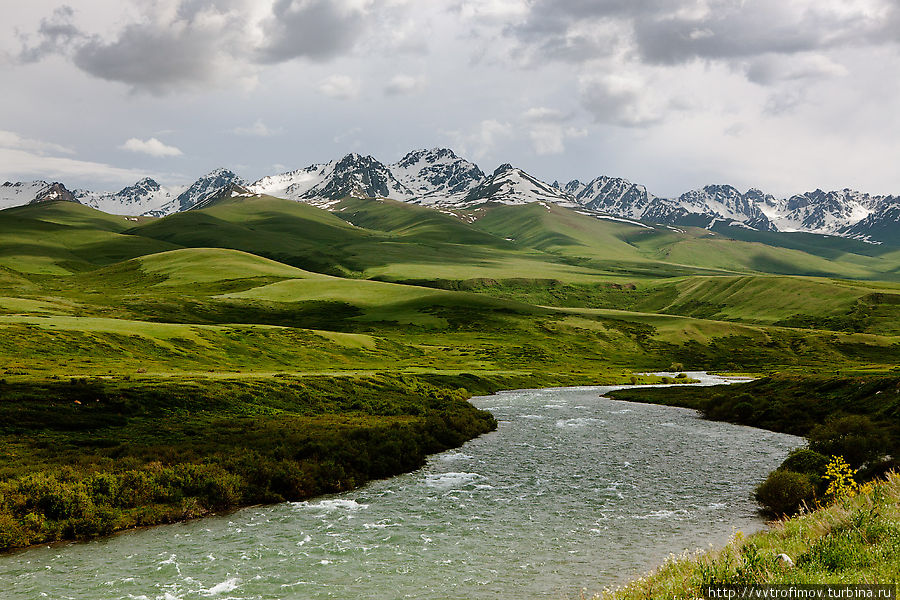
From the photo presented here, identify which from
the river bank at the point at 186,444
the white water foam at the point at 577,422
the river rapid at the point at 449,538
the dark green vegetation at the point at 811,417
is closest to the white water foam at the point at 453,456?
the river rapid at the point at 449,538

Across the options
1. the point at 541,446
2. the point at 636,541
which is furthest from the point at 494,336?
the point at 636,541

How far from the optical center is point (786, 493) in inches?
1379

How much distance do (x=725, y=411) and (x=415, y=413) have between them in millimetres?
42905

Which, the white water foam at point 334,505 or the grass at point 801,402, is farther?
the grass at point 801,402

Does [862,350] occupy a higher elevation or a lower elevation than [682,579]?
lower

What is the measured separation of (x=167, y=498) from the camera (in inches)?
1346

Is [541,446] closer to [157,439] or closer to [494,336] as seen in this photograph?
[157,439]

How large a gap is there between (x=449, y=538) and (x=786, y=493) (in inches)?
839

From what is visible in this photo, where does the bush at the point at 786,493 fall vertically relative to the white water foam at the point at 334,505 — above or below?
above

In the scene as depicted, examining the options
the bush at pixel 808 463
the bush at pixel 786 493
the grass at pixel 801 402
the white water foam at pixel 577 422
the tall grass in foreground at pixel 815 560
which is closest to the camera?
the tall grass in foreground at pixel 815 560

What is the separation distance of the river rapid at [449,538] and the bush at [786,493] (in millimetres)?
1524

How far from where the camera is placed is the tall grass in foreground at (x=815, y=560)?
565 inches

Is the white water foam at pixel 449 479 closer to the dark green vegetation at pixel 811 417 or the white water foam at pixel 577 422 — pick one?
the dark green vegetation at pixel 811 417

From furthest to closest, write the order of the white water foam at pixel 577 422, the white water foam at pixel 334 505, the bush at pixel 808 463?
the white water foam at pixel 577 422, the bush at pixel 808 463, the white water foam at pixel 334 505
